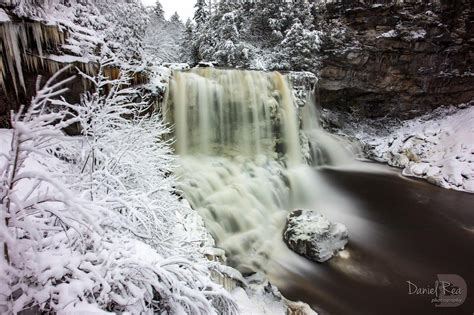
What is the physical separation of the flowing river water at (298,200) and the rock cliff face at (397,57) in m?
4.45

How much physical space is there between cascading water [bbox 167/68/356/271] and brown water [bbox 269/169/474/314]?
1.24 metres

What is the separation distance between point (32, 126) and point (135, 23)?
806 centimetres

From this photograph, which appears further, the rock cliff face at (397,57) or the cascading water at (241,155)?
the rock cliff face at (397,57)

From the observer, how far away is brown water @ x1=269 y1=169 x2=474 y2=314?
17.4ft

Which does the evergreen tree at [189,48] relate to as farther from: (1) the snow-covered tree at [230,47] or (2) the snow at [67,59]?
(2) the snow at [67,59]

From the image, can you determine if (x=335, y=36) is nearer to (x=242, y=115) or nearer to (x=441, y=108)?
(x=441, y=108)

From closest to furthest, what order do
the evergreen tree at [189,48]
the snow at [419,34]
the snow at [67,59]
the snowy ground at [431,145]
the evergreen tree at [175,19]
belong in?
the snow at [67,59] → the snowy ground at [431,145] → the snow at [419,34] → the evergreen tree at [189,48] → the evergreen tree at [175,19]

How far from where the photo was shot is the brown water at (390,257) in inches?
209

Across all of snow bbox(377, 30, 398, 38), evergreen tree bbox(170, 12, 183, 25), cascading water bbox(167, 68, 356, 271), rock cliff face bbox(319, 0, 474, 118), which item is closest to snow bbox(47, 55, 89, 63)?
cascading water bbox(167, 68, 356, 271)

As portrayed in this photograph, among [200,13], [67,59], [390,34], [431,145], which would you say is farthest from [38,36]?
[200,13]

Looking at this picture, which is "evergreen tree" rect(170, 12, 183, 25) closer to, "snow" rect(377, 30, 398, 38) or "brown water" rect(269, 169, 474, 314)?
"snow" rect(377, 30, 398, 38)

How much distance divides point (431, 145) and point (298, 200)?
8.64m

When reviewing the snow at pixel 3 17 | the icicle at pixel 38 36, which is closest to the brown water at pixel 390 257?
the icicle at pixel 38 36

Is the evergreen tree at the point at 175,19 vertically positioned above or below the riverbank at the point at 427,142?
above
